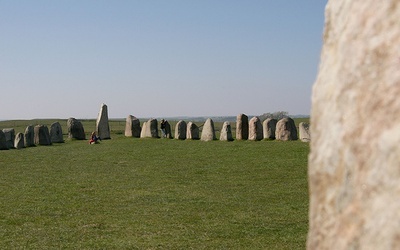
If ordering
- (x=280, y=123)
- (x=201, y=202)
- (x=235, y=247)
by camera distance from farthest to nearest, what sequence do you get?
1. (x=280, y=123)
2. (x=201, y=202)
3. (x=235, y=247)

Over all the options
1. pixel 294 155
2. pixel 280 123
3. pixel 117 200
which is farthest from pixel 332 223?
pixel 280 123

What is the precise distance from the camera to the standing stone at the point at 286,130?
31.4m

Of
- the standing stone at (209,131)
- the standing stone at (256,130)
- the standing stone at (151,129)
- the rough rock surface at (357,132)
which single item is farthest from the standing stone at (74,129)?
the rough rock surface at (357,132)

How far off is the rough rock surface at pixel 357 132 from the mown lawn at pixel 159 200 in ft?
27.6

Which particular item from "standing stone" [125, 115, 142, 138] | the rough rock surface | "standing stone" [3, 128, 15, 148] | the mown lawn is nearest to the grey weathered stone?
"standing stone" [3, 128, 15, 148]

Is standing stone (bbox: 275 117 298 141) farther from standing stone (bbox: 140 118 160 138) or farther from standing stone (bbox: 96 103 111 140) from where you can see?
standing stone (bbox: 96 103 111 140)

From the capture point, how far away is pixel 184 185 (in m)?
18.0

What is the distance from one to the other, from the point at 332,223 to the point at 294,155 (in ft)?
72.5

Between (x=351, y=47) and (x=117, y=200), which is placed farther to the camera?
(x=117, y=200)

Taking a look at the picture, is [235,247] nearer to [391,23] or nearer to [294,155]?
[391,23]

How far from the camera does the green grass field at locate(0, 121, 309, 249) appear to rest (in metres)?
11.5

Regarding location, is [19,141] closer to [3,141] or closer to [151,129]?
[3,141]

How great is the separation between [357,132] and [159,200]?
13.6 metres

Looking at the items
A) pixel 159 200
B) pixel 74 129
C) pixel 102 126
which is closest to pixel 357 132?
pixel 159 200
